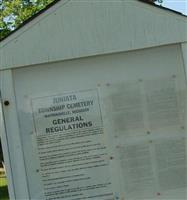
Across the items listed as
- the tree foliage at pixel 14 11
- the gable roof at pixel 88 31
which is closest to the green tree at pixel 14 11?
the tree foliage at pixel 14 11

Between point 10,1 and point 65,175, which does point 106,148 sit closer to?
point 65,175

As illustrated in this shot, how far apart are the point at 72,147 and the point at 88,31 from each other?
122cm

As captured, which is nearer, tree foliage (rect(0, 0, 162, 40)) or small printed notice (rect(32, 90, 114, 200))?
small printed notice (rect(32, 90, 114, 200))

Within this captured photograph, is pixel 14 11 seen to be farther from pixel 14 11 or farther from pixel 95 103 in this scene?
pixel 95 103

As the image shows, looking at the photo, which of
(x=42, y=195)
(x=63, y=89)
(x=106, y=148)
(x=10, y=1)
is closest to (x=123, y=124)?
(x=106, y=148)

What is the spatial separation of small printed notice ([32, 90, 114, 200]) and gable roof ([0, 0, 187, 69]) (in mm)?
458

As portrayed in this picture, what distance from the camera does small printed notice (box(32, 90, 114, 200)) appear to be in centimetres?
620

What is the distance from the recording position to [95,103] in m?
6.25

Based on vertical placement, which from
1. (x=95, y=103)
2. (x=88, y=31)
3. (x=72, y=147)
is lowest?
(x=72, y=147)

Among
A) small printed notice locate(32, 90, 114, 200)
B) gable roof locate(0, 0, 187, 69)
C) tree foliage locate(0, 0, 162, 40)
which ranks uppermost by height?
tree foliage locate(0, 0, 162, 40)

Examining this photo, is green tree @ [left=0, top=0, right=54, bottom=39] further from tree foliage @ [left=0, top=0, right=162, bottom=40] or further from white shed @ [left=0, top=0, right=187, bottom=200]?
white shed @ [left=0, top=0, right=187, bottom=200]

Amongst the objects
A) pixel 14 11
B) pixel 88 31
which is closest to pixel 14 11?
pixel 14 11

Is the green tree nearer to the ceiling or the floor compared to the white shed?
nearer to the ceiling

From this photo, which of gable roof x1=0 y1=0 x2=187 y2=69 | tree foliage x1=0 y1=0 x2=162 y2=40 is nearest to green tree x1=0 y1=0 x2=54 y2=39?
tree foliage x1=0 y1=0 x2=162 y2=40
